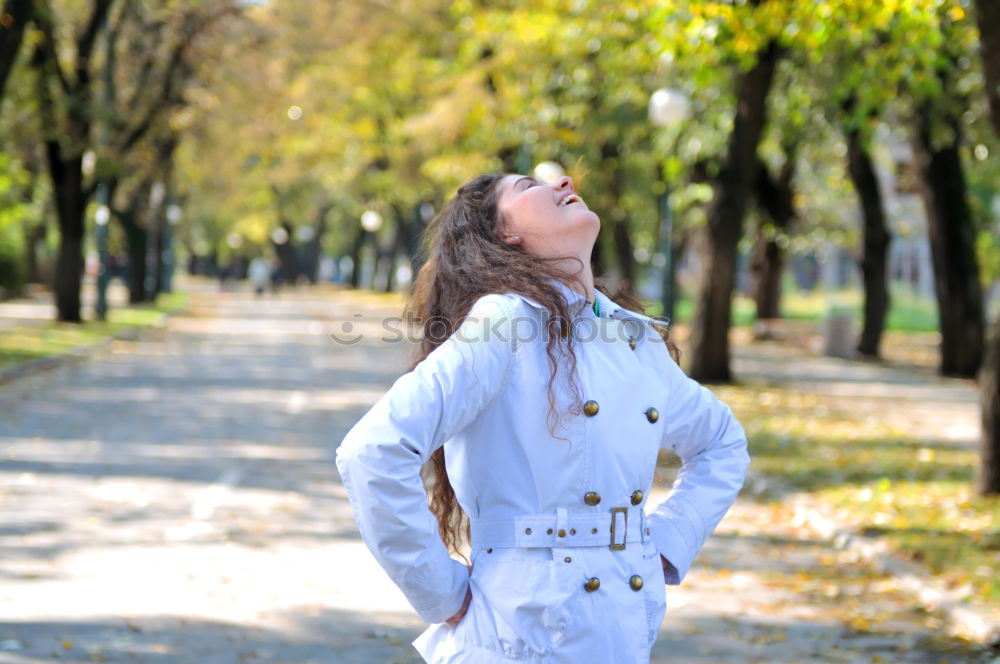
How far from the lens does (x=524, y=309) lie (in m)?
2.73

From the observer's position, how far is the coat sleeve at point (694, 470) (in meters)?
2.97

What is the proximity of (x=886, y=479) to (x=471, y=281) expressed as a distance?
29.6ft

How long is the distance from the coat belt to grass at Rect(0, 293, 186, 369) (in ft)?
58.2

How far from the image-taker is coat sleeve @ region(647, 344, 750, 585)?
297cm

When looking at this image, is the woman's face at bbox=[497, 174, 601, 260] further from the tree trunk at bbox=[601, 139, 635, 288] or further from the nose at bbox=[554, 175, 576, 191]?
the tree trunk at bbox=[601, 139, 635, 288]

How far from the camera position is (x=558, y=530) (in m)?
2.68

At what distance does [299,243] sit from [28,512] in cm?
8720

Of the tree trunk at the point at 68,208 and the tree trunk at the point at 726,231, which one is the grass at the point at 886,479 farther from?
the tree trunk at the point at 68,208

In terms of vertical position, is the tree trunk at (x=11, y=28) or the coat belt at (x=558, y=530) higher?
the tree trunk at (x=11, y=28)

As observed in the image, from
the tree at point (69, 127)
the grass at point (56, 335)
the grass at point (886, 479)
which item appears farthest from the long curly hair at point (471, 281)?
the tree at point (69, 127)

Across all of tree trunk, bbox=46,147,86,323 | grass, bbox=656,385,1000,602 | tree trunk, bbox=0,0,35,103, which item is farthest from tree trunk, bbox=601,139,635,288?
tree trunk, bbox=0,0,35,103

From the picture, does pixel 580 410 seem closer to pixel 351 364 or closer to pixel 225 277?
pixel 351 364

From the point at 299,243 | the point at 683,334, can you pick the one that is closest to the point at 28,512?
the point at 683,334

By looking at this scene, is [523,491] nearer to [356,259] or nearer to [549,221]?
[549,221]
